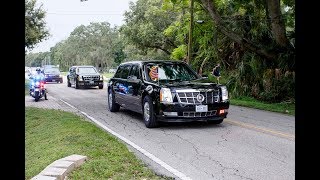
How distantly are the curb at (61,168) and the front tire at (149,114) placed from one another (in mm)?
3549

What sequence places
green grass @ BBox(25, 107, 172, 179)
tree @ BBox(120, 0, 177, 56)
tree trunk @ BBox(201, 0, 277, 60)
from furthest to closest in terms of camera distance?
tree @ BBox(120, 0, 177, 56), tree trunk @ BBox(201, 0, 277, 60), green grass @ BBox(25, 107, 172, 179)

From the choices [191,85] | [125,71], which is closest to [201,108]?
[191,85]

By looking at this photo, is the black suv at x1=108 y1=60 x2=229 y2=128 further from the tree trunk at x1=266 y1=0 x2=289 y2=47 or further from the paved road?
the tree trunk at x1=266 y1=0 x2=289 y2=47

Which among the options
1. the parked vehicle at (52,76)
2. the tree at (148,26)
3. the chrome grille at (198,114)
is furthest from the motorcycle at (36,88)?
the parked vehicle at (52,76)

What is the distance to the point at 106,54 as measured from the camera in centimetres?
8919

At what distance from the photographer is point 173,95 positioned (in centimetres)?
920

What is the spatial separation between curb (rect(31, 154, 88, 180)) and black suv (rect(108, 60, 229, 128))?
348 cm

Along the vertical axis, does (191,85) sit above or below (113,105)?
above

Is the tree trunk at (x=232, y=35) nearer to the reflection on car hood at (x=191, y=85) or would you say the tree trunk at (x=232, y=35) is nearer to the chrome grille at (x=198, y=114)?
the reflection on car hood at (x=191, y=85)

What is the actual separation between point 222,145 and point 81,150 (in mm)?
2771

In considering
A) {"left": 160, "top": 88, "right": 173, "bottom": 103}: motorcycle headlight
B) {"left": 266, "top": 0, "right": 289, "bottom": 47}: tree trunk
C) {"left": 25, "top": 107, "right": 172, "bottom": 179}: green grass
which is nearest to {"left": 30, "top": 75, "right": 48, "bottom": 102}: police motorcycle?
{"left": 25, "top": 107, "right": 172, "bottom": 179}: green grass

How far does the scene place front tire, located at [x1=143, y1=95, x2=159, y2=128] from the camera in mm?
9523

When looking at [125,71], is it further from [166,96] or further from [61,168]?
[61,168]

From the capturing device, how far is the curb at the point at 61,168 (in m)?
4.80
